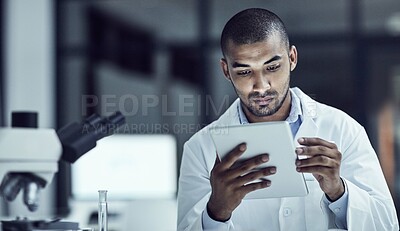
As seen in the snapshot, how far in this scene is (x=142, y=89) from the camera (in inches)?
217

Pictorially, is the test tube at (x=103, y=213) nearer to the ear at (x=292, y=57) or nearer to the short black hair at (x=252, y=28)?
the short black hair at (x=252, y=28)

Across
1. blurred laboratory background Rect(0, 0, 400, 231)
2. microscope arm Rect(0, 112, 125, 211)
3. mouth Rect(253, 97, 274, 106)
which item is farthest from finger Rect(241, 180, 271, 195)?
blurred laboratory background Rect(0, 0, 400, 231)

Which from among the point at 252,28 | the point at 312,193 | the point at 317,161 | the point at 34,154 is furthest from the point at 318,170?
the point at 34,154

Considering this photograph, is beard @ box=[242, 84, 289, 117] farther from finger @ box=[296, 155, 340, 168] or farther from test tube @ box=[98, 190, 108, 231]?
test tube @ box=[98, 190, 108, 231]

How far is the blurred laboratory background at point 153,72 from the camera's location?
460cm

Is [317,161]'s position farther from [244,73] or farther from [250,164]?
[244,73]

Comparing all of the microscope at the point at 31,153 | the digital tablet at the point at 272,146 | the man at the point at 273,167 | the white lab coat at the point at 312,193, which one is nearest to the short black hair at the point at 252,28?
the man at the point at 273,167

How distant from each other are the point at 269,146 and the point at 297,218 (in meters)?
0.34

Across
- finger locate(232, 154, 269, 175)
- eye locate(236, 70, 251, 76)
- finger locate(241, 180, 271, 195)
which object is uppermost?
eye locate(236, 70, 251, 76)

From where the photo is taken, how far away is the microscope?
4.61 feet

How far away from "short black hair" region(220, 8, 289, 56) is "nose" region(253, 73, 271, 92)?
0.34 ft

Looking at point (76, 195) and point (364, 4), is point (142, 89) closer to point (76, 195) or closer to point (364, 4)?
point (76, 195)

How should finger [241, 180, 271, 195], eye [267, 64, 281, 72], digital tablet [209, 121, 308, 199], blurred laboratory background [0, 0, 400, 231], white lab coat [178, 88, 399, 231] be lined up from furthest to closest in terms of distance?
1. blurred laboratory background [0, 0, 400, 231]
2. eye [267, 64, 281, 72]
3. white lab coat [178, 88, 399, 231]
4. finger [241, 180, 271, 195]
5. digital tablet [209, 121, 308, 199]

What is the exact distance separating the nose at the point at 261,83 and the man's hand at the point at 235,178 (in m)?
0.32
